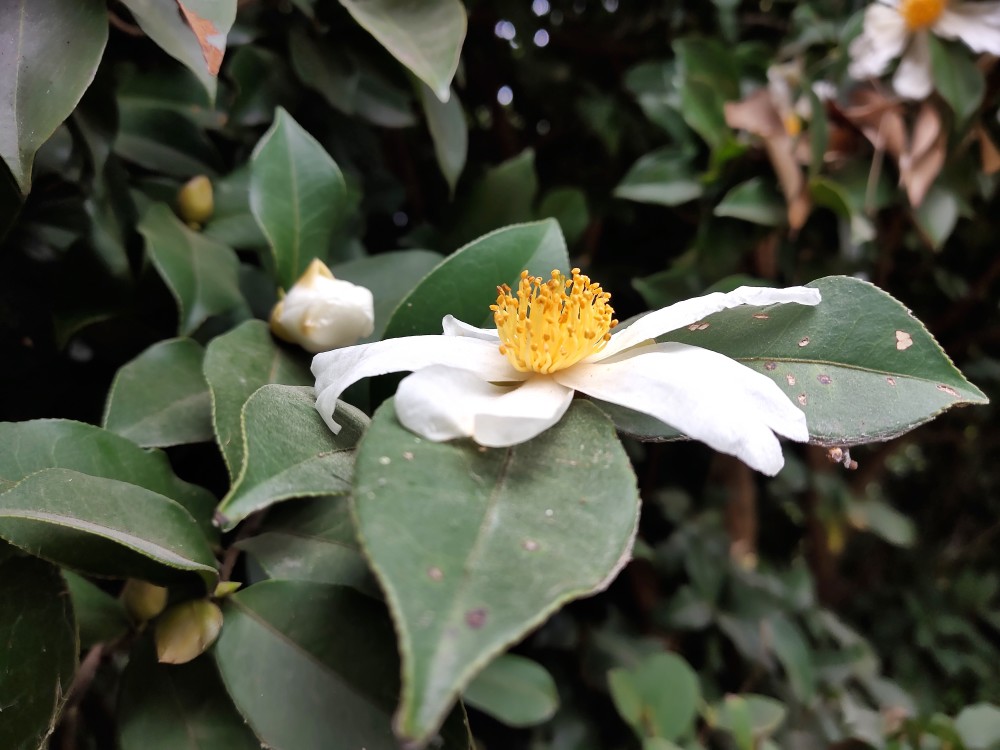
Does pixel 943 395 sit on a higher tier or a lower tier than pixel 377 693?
higher

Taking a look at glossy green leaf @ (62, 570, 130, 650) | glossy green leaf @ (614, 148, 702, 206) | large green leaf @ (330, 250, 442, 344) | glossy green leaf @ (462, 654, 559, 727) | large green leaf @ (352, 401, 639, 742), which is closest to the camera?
large green leaf @ (352, 401, 639, 742)

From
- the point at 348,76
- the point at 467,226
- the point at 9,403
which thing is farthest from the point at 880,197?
the point at 9,403

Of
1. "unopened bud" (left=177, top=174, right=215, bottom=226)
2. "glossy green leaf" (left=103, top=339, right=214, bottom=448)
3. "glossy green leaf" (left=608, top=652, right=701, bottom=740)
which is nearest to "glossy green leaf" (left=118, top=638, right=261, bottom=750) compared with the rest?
"glossy green leaf" (left=103, top=339, right=214, bottom=448)

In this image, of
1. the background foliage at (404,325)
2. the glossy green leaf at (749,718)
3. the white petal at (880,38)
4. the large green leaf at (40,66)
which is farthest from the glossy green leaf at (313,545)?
the white petal at (880,38)

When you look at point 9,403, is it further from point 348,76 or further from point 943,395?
point 943,395

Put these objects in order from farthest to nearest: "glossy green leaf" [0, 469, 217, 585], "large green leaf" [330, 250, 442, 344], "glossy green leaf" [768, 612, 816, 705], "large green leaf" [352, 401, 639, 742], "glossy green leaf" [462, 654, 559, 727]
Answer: "glossy green leaf" [768, 612, 816, 705]
"glossy green leaf" [462, 654, 559, 727]
"large green leaf" [330, 250, 442, 344]
"glossy green leaf" [0, 469, 217, 585]
"large green leaf" [352, 401, 639, 742]

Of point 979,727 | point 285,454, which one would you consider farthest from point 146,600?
point 979,727

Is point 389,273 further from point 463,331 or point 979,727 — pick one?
point 979,727

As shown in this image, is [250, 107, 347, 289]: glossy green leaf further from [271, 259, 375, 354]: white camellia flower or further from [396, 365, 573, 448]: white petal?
[396, 365, 573, 448]: white petal

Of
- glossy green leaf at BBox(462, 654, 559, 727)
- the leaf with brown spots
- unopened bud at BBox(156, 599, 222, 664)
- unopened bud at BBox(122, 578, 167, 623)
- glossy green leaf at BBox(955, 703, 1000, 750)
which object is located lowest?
glossy green leaf at BBox(955, 703, 1000, 750)
